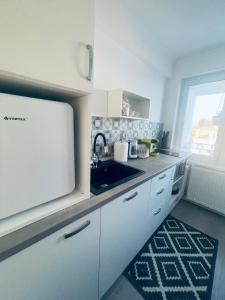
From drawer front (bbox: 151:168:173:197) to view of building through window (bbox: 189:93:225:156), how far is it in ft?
3.63

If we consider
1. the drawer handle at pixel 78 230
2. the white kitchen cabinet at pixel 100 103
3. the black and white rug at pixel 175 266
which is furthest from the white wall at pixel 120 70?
the black and white rug at pixel 175 266

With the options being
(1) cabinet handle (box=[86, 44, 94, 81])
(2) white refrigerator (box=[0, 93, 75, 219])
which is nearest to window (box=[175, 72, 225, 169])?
(1) cabinet handle (box=[86, 44, 94, 81])

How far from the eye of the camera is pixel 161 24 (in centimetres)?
160

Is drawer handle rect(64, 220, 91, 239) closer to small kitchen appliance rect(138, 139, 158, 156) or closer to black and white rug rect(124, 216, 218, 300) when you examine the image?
black and white rug rect(124, 216, 218, 300)

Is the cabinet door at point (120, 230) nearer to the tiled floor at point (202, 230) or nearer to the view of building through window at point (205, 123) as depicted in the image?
the tiled floor at point (202, 230)

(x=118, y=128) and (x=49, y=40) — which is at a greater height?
(x=49, y=40)

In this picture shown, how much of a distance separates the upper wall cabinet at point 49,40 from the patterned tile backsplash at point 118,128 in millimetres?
825

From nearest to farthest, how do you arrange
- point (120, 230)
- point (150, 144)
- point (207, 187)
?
point (120, 230) < point (150, 144) < point (207, 187)

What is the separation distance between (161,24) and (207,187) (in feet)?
7.53

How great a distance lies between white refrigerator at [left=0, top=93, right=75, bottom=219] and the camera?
20.5 inches

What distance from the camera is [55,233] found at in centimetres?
61

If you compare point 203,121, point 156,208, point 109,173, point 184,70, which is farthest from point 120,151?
point 184,70

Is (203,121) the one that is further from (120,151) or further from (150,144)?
(120,151)

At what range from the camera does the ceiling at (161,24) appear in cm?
132
